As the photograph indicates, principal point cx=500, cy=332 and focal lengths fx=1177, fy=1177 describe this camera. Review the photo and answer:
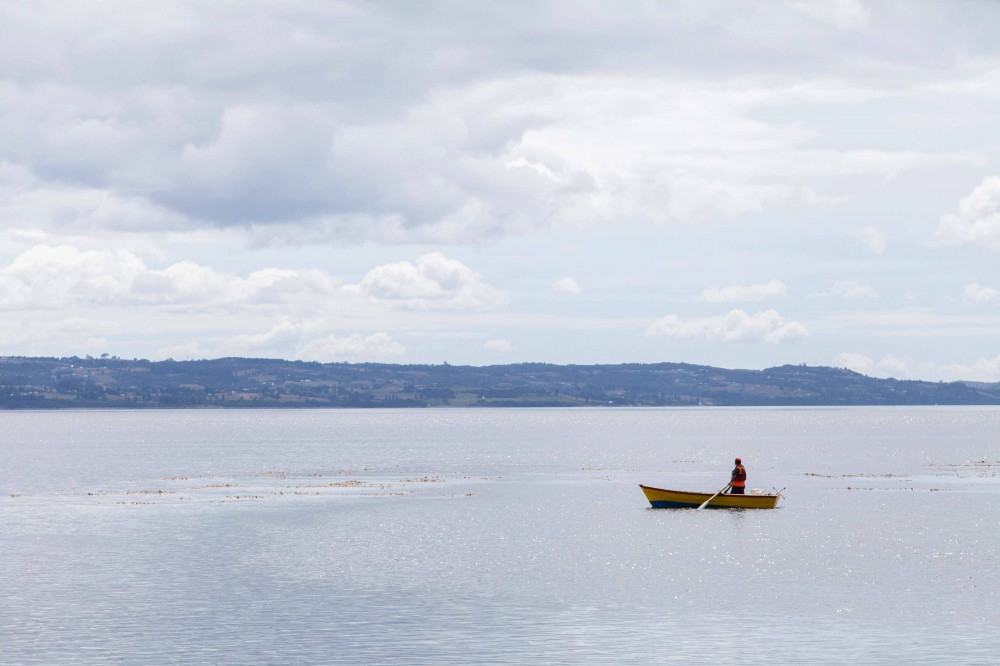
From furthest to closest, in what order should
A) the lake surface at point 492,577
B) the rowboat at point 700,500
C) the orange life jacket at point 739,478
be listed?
the orange life jacket at point 739,478, the rowboat at point 700,500, the lake surface at point 492,577

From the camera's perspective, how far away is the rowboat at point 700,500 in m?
90.3

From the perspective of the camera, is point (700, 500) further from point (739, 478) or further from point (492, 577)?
point (492, 577)

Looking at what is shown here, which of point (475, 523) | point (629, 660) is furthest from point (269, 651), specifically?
point (475, 523)

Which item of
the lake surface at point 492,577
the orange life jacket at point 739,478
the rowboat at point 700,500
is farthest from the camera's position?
the orange life jacket at point 739,478

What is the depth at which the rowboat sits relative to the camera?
90.3 m

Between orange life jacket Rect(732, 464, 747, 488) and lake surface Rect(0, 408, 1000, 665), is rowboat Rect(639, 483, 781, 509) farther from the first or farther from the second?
lake surface Rect(0, 408, 1000, 665)

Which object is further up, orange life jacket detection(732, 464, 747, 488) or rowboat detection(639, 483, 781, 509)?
orange life jacket detection(732, 464, 747, 488)

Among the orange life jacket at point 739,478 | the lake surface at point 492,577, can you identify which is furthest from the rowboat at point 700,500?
the lake surface at point 492,577

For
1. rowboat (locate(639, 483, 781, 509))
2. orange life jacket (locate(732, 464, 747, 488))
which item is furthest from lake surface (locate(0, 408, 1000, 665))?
orange life jacket (locate(732, 464, 747, 488))

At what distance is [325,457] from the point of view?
609 feet

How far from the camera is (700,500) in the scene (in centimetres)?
9169

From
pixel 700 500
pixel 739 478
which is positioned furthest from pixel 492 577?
pixel 739 478

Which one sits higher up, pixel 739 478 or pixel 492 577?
pixel 739 478

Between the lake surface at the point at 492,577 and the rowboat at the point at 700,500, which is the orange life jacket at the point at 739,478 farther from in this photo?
the lake surface at the point at 492,577
